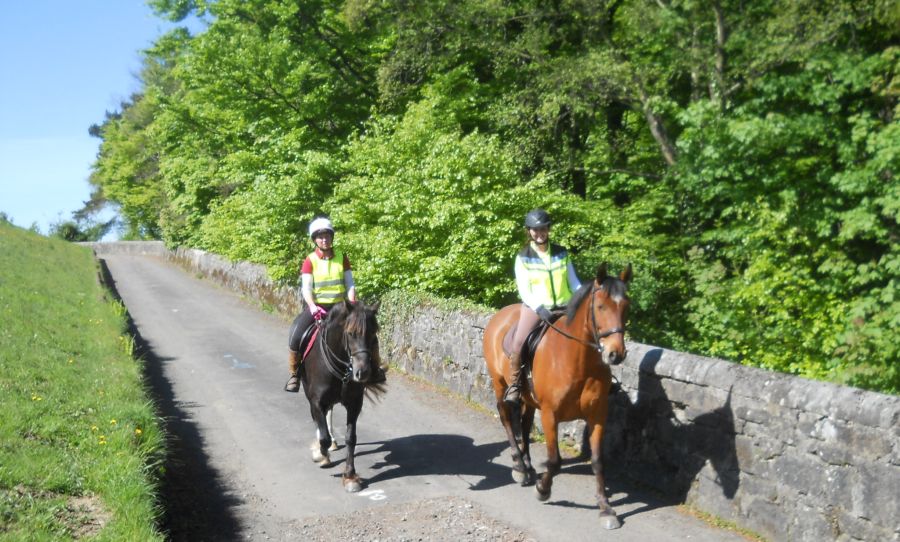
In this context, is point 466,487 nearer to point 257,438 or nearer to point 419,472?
point 419,472

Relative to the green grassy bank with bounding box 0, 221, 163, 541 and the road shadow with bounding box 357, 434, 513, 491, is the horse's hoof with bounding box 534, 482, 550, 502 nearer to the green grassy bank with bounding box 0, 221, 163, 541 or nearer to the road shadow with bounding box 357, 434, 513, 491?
the road shadow with bounding box 357, 434, 513, 491

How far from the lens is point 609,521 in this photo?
23.8 ft

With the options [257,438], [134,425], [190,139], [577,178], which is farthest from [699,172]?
[190,139]

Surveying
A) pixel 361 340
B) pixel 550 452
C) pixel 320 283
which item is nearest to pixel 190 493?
pixel 361 340

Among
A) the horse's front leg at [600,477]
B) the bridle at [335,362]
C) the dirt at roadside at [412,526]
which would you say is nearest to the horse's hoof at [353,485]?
the dirt at roadside at [412,526]

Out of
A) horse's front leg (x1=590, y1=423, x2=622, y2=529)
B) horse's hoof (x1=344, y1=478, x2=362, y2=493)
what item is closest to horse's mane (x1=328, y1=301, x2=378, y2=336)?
horse's hoof (x1=344, y1=478, x2=362, y2=493)

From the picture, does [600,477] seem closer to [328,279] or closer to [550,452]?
[550,452]

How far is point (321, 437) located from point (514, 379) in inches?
95.2

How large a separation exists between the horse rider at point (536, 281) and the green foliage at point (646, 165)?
4.92 meters

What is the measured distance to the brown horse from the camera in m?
6.97

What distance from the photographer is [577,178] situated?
22109 millimetres

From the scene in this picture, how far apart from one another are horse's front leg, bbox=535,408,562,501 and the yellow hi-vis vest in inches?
116

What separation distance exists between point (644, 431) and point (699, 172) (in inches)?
387

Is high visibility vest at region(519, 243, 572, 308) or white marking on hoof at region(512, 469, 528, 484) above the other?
high visibility vest at region(519, 243, 572, 308)
